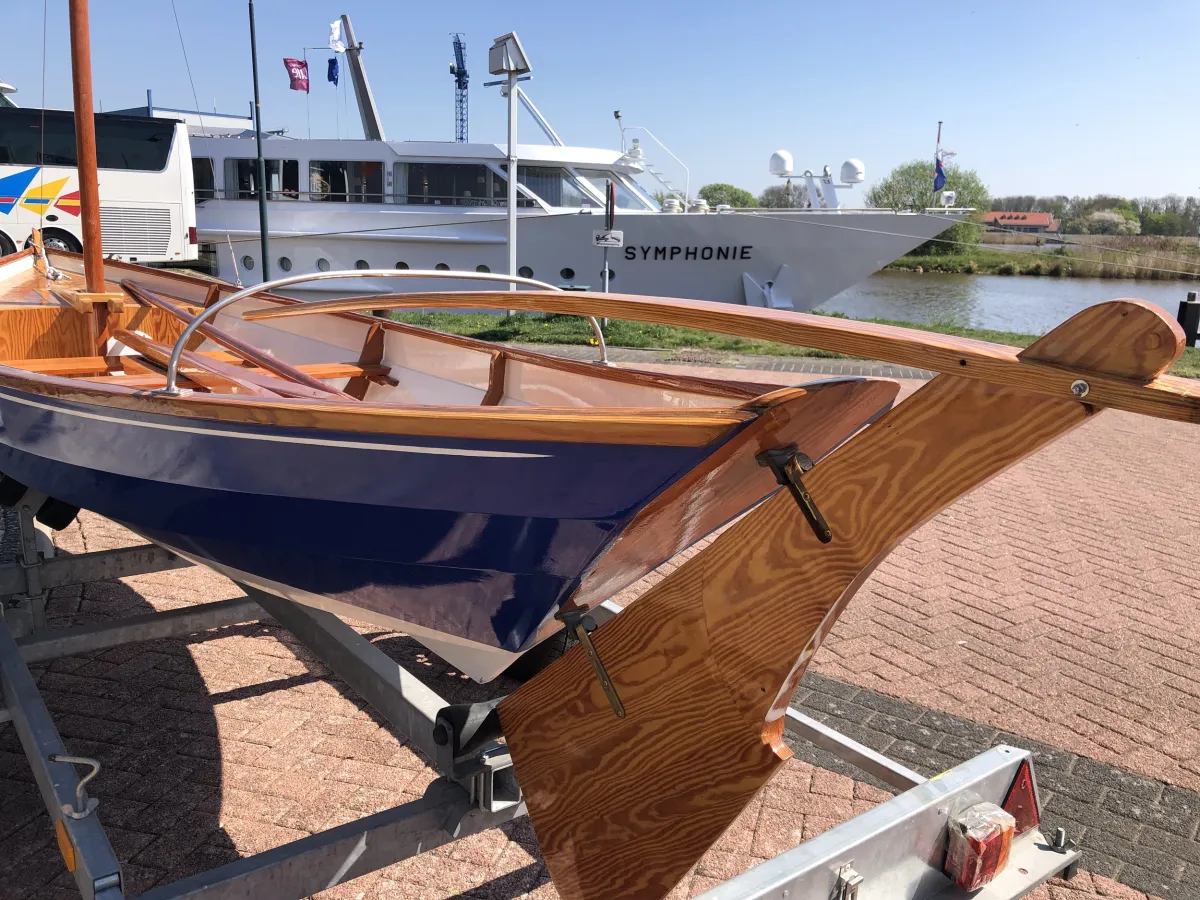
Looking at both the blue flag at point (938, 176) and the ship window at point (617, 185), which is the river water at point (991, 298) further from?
the ship window at point (617, 185)

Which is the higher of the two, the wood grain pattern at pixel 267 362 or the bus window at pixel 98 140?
the bus window at pixel 98 140

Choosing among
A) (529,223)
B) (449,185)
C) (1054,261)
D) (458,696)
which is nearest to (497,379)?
(458,696)

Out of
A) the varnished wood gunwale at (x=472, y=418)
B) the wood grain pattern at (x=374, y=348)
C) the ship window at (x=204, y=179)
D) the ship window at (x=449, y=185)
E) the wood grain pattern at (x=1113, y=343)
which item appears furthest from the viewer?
the ship window at (x=204, y=179)

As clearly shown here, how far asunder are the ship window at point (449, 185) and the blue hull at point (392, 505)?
16.1 m

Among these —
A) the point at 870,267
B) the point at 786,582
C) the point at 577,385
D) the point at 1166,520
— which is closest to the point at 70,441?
the point at 577,385

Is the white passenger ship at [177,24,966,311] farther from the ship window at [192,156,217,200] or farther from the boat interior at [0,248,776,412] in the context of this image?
the boat interior at [0,248,776,412]

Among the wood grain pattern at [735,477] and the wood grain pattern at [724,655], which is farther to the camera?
the wood grain pattern at [735,477]

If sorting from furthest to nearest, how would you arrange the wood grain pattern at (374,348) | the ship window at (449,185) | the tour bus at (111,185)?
the ship window at (449,185) → the tour bus at (111,185) → the wood grain pattern at (374,348)

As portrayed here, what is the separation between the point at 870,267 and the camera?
16.4 m

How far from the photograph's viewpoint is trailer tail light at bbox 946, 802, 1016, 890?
209 centimetres

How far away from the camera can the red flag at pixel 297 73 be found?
755 inches

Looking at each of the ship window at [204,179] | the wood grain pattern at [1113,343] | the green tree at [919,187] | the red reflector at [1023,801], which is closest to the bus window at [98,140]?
the ship window at [204,179]

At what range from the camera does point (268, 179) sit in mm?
19484

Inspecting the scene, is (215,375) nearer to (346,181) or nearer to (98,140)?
(98,140)
